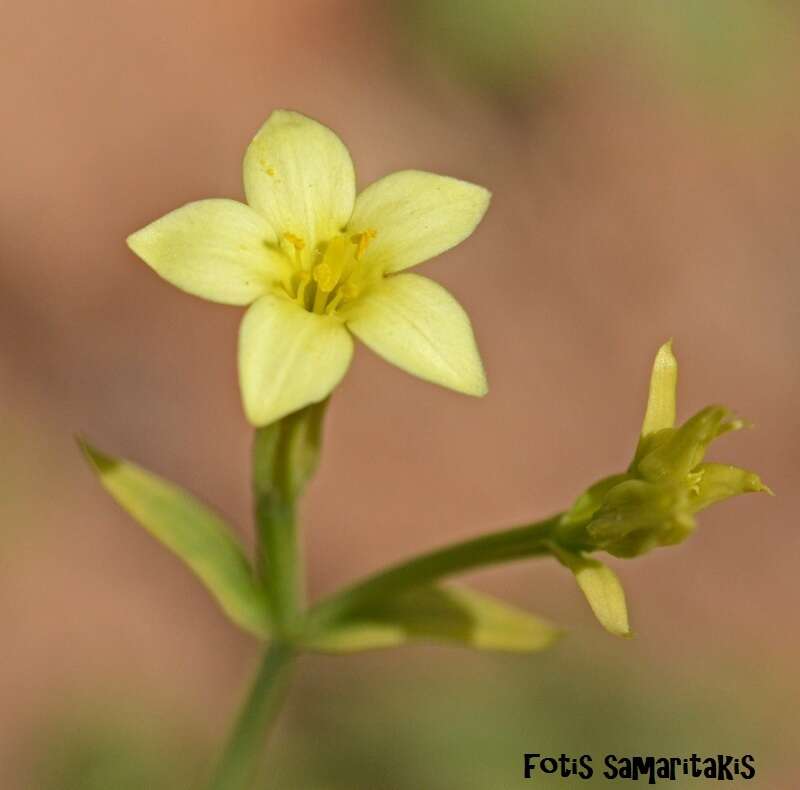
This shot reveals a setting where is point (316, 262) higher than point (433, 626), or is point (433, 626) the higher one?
point (316, 262)

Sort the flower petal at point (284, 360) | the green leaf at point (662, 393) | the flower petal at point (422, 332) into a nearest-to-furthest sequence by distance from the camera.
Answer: the flower petal at point (284, 360) → the flower petal at point (422, 332) → the green leaf at point (662, 393)

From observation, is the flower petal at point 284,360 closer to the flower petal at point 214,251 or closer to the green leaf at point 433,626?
the flower petal at point 214,251

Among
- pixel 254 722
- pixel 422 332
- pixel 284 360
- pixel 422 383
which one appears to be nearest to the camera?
pixel 284 360

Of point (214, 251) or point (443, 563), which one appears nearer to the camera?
point (214, 251)

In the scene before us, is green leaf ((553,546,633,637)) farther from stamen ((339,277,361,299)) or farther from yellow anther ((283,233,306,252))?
yellow anther ((283,233,306,252))

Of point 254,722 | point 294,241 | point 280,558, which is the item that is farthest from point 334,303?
point 254,722

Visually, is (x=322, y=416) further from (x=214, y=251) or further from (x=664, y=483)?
(x=664, y=483)

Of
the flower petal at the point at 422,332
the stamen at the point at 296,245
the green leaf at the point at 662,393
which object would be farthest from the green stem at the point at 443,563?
the stamen at the point at 296,245
